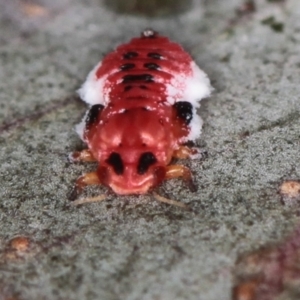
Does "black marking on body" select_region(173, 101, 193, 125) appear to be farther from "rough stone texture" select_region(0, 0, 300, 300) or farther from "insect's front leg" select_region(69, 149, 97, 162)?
"insect's front leg" select_region(69, 149, 97, 162)

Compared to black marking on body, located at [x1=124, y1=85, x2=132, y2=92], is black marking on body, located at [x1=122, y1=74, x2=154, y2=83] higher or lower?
higher

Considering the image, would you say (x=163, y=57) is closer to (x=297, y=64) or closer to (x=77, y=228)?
(x=297, y=64)

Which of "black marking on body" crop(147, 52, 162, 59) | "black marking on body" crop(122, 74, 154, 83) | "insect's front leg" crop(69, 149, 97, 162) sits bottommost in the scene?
"insect's front leg" crop(69, 149, 97, 162)

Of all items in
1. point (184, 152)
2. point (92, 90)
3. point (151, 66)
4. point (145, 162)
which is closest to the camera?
point (145, 162)

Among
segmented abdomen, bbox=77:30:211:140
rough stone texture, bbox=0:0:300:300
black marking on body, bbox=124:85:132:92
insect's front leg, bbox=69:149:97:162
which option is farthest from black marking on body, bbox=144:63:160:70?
insect's front leg, bbox=69:149:97:162

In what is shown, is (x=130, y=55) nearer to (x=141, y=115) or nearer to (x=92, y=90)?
(x=92, y=90)

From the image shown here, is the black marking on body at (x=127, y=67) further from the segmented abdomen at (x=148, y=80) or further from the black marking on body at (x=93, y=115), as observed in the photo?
the black marking on body at (x=93, y=115)

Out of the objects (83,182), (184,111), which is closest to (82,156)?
(83,182)
